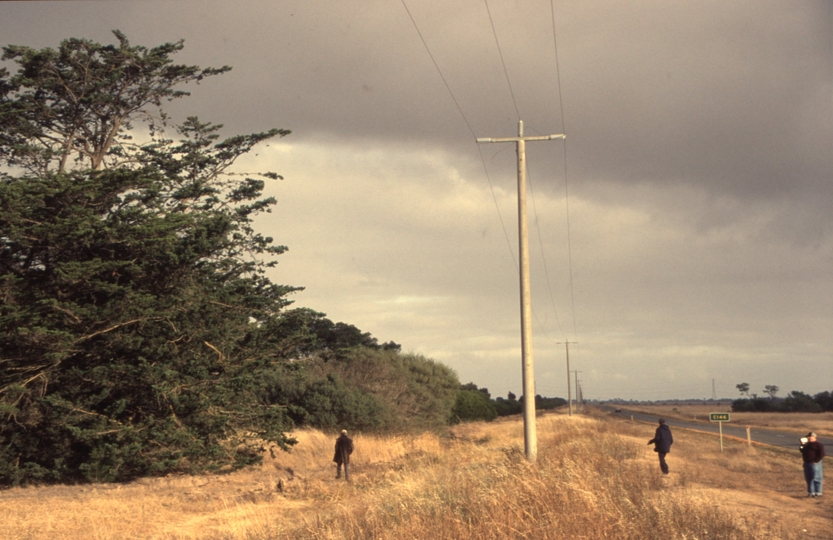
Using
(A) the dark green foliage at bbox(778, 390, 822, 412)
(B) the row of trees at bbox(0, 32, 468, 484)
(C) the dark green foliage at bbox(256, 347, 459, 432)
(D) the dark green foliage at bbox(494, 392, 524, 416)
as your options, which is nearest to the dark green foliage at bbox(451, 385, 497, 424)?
(C) the dark green foliage at bbox(256, 347, 459, 432)

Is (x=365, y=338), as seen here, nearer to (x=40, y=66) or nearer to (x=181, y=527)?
(x=40, y=66)

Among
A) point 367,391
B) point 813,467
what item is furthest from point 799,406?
point 813,467

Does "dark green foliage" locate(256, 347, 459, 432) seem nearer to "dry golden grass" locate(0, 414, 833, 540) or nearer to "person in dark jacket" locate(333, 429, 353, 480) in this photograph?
"person in dark jacket" locate(333, 429, 353, 480)

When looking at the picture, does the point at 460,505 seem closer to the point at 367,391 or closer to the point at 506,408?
the point at 367,391

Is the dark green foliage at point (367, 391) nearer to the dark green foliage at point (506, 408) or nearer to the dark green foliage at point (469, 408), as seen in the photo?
the dark green foliage at point (469, 408)

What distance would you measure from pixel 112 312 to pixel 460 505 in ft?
49.5

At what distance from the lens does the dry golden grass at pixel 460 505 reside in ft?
31.7

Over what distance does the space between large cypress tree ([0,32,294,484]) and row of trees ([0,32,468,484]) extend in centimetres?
6

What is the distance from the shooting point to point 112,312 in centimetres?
2258

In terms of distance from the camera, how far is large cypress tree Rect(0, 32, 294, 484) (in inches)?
876

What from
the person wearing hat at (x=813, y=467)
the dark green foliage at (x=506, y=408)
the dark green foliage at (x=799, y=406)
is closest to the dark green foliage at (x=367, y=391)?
the person wearing hat at (x=813, y=467)

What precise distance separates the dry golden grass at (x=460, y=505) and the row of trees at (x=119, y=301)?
181cm

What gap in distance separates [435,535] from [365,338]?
6791 centimetres

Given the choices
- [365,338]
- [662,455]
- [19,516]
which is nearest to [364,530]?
[19,516]
